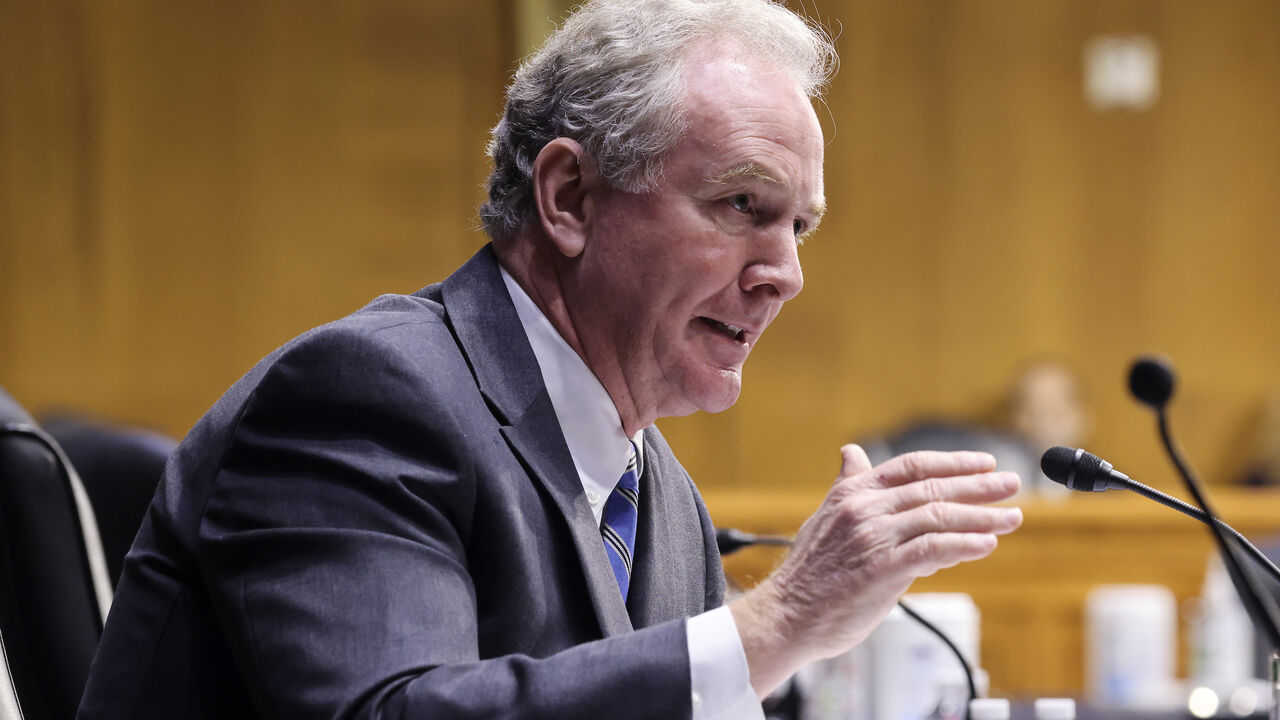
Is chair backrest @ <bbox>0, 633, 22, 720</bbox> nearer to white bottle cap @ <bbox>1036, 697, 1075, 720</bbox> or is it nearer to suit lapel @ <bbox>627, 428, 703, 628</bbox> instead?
suit lapel @ <bbox>627, 428, 703, 628</bbox>

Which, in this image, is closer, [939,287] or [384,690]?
[384,690]

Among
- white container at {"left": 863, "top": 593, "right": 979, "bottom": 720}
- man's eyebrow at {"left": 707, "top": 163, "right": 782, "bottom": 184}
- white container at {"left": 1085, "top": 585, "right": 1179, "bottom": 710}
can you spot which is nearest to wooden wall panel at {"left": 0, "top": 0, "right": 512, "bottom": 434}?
white container at {"left": 1085, "top": 585, "right": 1179, "bottom": 710}

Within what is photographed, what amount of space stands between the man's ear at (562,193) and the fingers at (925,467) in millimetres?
499

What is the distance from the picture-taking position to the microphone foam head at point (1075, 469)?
5.03ft

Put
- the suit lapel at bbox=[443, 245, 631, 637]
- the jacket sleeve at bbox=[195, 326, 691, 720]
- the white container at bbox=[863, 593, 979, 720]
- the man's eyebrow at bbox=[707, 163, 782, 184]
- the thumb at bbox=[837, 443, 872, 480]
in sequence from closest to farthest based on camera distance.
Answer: the jacket sleeve at bbox=[195, 326, 691, 720], the thumb at bbox=[837, 443, 872, 480], the suit lapel at bbox=[443, 245, 631, 637], the man's eyebrow at bbox=[707, 163, 782, 184], the white container at bbox=[863, 593, 979, 720]

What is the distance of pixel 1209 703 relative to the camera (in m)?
2.45

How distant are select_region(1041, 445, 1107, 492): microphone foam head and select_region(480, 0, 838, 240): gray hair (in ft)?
1.74

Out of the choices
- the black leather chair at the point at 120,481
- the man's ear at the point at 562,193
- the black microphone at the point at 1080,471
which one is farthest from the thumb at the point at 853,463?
the black leather chair at the point at 120,481

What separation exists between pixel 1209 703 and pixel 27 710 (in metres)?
1.99

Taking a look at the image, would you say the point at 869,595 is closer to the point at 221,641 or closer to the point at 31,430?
the point at 221,641

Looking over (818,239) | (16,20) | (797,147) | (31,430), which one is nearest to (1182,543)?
(818,239)

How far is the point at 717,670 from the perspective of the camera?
3.93 ft

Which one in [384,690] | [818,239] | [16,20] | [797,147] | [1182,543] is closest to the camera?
[384,690]

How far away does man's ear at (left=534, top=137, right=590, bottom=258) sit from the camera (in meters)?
1.58
